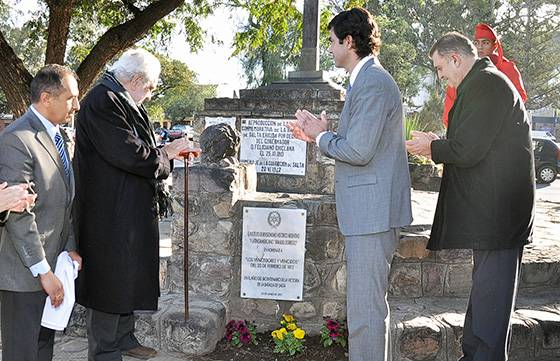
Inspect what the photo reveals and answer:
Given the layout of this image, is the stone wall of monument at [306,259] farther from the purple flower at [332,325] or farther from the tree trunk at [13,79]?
the tree trunk at [13,79]

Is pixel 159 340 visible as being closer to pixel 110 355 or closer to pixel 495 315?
pixel 110 355

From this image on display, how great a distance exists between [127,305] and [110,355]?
0.30m

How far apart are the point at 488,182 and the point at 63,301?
2148mm

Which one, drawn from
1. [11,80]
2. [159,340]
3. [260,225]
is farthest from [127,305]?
[11,80]

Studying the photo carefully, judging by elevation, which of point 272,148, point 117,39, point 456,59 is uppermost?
point 117,39

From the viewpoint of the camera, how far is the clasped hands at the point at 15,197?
216 cm

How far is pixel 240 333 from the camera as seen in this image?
3793mm

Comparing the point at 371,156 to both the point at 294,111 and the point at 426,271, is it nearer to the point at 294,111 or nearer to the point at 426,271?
the point at 426,271

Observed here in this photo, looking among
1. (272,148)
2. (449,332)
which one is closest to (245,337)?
(449,332)

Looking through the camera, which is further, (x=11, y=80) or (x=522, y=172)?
(x=11, y=80)

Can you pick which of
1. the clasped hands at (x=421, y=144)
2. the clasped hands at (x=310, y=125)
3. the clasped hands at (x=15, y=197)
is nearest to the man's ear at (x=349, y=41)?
the clasped hands at (x=310, y=125)

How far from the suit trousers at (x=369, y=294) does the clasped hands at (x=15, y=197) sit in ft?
4.84

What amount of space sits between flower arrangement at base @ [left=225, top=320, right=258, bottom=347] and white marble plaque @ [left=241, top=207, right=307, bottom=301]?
0.71ft

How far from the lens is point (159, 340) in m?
3.72
